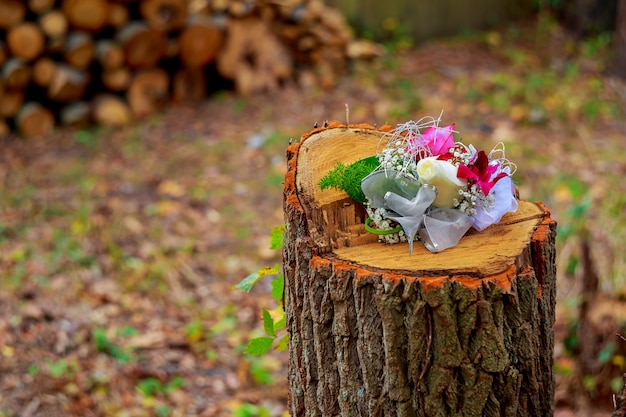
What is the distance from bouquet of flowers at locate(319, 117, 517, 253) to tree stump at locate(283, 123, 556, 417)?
0.04 metres

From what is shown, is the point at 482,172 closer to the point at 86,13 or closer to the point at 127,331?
the point at 127,331

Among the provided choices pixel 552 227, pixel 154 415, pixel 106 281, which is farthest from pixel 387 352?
pixel 106 281

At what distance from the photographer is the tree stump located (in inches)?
67.6

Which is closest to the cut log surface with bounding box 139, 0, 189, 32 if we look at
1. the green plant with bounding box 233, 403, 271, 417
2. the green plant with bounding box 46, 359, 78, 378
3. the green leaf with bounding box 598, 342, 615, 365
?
the green plant with bounding box 46, 359, 78, 378

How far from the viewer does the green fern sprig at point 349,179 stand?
1939 millimetres

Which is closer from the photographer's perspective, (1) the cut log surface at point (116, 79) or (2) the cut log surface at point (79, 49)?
(2) the cut log surface at point (79, 49)

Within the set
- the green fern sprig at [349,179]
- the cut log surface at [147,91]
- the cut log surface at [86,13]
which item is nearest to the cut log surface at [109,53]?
the cut log surface at [86,13]

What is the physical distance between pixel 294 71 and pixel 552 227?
529 centimetres

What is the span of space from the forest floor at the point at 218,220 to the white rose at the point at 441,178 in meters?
0.93

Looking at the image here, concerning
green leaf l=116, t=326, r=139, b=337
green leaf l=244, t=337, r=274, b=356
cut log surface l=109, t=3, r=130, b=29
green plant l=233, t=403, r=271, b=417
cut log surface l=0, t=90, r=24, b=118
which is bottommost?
green plant l=233, t=403, r=271, b=417

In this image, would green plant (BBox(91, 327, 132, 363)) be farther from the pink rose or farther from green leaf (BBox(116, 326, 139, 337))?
the pink rose

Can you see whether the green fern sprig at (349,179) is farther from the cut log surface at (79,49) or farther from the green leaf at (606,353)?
the cut log surface at (79,49)

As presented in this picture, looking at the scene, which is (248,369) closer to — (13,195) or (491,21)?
(13,195)

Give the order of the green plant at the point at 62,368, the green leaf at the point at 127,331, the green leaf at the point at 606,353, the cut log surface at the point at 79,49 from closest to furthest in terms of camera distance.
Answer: the green leaf at the point at 606,353
the green plant at the point at 62,368
the green leaf at the point at 127,331
the cut log surface at the point at 79,49
